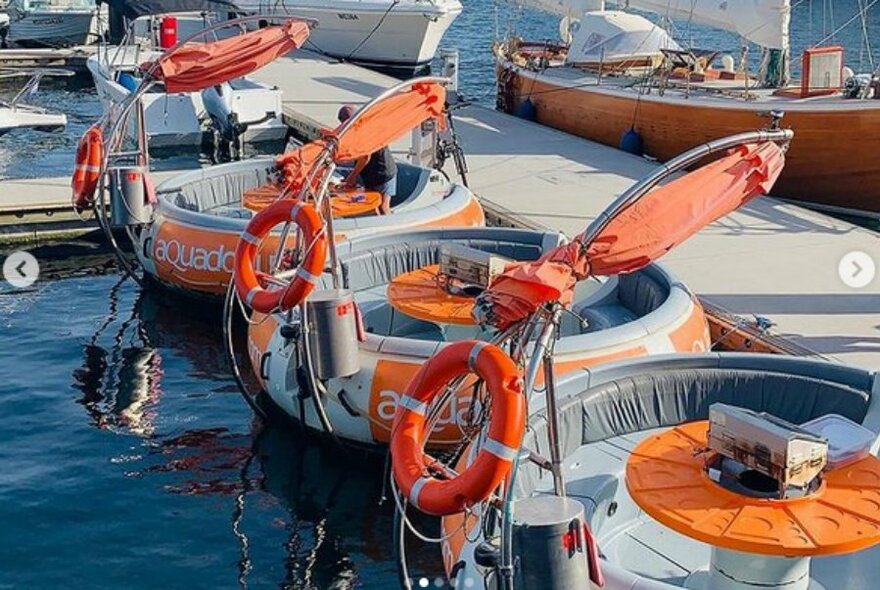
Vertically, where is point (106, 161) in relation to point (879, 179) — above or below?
above

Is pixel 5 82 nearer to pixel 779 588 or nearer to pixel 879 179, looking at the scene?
pixel 879 179

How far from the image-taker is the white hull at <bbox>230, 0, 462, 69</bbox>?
3575 cm

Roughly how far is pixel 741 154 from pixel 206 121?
1941 cm

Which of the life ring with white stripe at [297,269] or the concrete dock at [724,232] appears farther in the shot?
the concrete dock at [724,232]

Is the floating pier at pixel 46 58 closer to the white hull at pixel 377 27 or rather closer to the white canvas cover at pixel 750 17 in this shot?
the white hull at pixel 377 27

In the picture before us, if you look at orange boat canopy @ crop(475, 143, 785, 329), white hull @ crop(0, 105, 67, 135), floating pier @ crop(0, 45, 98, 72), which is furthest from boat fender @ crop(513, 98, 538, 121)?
orange boat canopy @ crop(475, 143, 785, 329)

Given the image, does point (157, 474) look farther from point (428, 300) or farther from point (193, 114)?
point (193, 114)

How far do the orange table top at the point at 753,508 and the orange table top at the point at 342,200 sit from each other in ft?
27.6

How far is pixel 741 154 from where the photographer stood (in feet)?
26.5

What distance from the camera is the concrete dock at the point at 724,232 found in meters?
13.1

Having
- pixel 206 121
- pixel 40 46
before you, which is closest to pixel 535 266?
pixel 206 121

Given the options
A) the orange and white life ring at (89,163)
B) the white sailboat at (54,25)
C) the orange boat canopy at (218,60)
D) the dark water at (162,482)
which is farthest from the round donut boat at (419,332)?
the white sailboat at (54,25)

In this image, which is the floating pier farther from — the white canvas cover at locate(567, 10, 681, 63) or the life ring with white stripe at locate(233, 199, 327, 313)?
the life ring with white stripe at locate(233, 199, 327, 313)

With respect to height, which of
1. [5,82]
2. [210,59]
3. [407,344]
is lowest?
[5,82]
